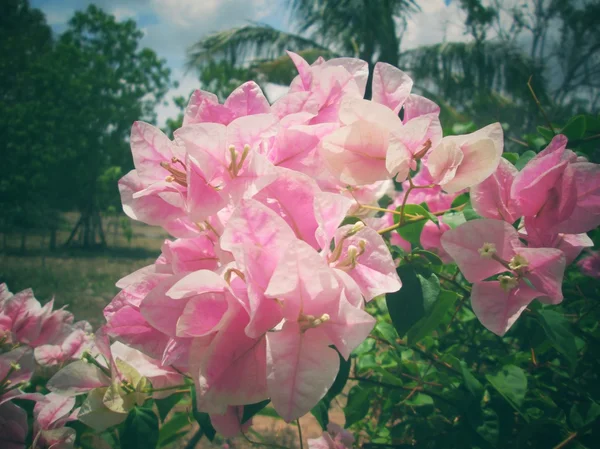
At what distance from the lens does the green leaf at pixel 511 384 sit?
0.52 meters

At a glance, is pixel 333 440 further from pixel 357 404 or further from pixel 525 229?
pixel 525 229

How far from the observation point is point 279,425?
6.43ft

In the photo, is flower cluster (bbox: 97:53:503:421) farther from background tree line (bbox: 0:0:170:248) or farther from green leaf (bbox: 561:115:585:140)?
background tree line (bbox: 0:0:170:248)

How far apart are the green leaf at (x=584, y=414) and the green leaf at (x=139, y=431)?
1.85 feet

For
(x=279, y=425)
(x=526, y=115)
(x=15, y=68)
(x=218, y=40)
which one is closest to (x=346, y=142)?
(x=279, y=425)

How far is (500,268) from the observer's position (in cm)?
34

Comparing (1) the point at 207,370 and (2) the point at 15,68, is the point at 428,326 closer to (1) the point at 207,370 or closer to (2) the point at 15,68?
(1) the point at 207,370

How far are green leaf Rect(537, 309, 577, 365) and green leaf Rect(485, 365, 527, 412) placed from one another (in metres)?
0.14

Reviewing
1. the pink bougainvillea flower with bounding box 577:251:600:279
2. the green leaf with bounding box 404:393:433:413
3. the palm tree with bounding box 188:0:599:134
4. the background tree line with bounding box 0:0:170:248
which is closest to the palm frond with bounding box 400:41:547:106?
the palm tree with bounding box 188:0:599:134

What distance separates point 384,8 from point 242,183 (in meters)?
7.40

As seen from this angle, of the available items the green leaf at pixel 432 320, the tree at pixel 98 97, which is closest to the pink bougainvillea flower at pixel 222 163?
the green leaf at pixel 432 320

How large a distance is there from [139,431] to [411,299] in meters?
0.35

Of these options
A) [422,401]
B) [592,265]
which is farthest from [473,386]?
[592,265]

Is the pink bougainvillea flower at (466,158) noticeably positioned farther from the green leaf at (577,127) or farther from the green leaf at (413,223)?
the green leaf at (577,127)
